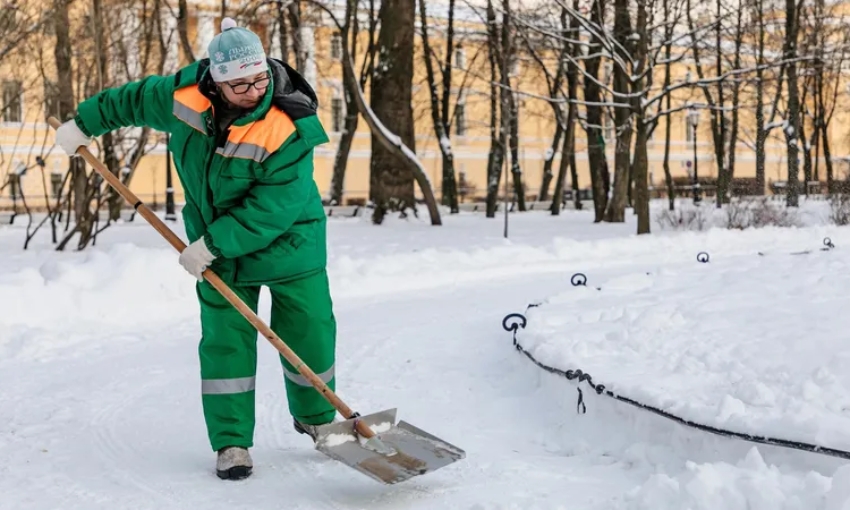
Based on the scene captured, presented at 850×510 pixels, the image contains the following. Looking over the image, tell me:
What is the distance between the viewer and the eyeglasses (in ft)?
13.1

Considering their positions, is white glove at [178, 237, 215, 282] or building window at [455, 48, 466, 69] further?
building window at [455, 48, 466, 69]

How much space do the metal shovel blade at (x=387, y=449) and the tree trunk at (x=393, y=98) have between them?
1501cm

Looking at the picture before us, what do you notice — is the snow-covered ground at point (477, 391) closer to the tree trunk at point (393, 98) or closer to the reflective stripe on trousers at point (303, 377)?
the reflective stripe on trousers at point (303, 377)

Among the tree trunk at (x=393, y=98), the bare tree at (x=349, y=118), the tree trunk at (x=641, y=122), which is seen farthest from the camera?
the bare tree at (x=349, y=118)

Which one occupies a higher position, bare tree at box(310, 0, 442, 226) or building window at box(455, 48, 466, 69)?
building window at box(455, 48, 466, 69)

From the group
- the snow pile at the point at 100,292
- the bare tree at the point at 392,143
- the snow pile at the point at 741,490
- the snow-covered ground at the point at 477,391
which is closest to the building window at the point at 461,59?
the bare tree at the point at 392,143

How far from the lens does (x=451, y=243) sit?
49.1 ft

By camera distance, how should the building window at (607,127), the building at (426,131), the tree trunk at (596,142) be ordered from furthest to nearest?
the building at (426,131), the tree trunk at (596,142), the building window at (607,127)

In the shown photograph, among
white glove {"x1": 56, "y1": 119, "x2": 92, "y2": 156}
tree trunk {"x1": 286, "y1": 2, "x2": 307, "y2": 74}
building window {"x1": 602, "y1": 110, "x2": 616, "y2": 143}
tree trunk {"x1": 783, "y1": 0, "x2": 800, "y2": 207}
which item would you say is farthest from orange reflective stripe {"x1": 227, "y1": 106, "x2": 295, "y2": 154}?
tree trunk {"x1": 286, "y1": 2, "x2": 307, "y2": 74}

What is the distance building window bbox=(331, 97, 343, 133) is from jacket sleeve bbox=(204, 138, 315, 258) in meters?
39.3

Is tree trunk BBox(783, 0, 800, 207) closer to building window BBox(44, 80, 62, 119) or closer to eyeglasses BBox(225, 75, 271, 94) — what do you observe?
building window BBox(44, 80, 62, 119)

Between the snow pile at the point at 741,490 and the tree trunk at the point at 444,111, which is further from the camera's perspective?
the tree trunk at the point at 444,111

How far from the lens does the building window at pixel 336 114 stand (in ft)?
142

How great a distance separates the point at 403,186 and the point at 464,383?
1373cm
